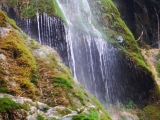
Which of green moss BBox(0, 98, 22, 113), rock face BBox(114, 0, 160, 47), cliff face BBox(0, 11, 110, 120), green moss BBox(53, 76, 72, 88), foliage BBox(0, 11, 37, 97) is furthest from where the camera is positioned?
Result: rock face BBox(114, 0, 160, 47)

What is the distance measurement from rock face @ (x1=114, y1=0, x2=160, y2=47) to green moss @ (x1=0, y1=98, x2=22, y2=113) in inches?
692

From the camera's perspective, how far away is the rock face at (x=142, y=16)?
20438 mm

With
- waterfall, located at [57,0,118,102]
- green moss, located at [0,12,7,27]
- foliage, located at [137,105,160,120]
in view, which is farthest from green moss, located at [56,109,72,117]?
foliage, located at [137,105,160,120]

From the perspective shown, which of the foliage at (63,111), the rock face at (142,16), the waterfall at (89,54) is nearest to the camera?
the foliage at (63,111)

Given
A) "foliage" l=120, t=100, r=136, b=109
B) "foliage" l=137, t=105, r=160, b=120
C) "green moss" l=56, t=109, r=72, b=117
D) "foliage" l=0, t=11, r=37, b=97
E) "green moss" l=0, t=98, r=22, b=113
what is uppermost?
"foliage" l=0, t=11, r=37, b=97

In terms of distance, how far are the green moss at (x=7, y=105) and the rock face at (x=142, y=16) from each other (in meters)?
17.6

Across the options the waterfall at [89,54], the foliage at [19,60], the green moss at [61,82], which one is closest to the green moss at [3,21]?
the foliage at [19,60]

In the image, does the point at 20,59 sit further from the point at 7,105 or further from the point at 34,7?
the point at 34,7

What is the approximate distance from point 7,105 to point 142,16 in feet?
67.3

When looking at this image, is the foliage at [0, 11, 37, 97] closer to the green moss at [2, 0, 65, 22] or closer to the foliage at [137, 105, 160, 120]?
the green moss at [2, 0, 65, 22]

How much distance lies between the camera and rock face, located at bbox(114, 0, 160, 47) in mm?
20438

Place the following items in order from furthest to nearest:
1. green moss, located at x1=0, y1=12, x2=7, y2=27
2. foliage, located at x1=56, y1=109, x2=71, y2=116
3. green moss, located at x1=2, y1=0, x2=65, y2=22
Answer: green moss, located at x1=2, y1=0, x2=65, y2=22, green moss, located at x1=0, y1=12, x2=7, y2=27, foliage, located at x1=56, y1=109, x2=71, y2=116

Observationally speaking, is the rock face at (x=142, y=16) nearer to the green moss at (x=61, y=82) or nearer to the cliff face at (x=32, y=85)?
the cliff face at (x=32, y=85)

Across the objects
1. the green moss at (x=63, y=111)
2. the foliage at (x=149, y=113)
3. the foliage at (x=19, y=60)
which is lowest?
the foliage at (x=149, y=113)
